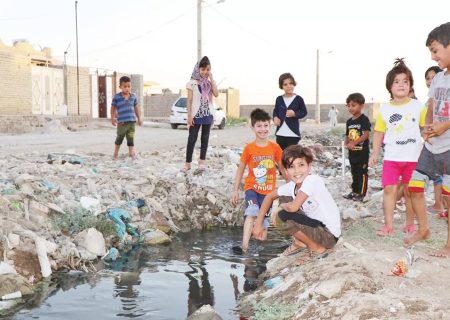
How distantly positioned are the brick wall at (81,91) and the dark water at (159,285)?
20.2 meters

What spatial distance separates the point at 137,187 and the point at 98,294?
2750mm

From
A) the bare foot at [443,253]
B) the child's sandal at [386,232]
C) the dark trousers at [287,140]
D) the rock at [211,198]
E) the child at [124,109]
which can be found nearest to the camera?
the bare foot at [443,253]

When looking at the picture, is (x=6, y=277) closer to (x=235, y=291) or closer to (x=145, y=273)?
(x=145, y=273)

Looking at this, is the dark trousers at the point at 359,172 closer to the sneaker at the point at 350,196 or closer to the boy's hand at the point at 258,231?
the sneaker at the point at 350,196

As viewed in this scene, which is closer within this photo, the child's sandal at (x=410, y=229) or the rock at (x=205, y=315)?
the rock at (x=205, y=315)

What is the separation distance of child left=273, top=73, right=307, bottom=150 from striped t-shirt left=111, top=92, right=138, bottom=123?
3262mm

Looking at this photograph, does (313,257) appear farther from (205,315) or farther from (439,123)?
(439,123)

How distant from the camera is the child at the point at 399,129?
431 centimetres

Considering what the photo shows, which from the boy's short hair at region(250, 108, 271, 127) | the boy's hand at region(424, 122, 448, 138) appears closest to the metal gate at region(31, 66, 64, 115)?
the boy's short hair at region(250, 108, 271, 127)

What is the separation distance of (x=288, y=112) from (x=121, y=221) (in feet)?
7.41

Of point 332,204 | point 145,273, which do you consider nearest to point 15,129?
point 145,273

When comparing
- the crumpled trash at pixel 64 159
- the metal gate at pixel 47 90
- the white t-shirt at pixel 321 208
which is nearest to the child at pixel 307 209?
the white t-shirt at pixel 321 208

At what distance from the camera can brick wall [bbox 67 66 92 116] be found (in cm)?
2425

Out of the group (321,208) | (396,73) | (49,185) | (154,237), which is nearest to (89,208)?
A: (49,185)
